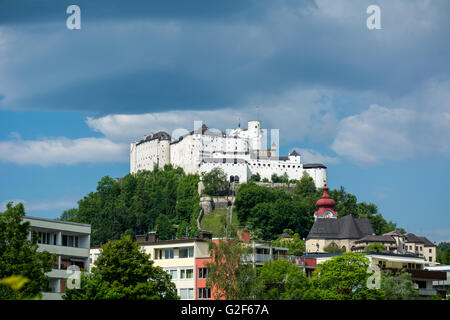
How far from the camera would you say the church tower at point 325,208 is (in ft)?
509

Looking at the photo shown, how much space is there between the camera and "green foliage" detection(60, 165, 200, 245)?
553ft

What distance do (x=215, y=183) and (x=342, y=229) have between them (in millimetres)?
43265

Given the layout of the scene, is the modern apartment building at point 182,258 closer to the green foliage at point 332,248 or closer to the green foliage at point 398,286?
the green foliage at point 398,286


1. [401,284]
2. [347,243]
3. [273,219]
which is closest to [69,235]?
[401,284]

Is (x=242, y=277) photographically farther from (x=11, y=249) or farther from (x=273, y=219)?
(x=273, y=219)

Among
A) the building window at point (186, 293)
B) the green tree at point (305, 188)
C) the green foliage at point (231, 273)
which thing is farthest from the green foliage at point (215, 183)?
the green foliage at point (231, 273)

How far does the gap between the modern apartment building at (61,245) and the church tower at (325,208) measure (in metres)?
102

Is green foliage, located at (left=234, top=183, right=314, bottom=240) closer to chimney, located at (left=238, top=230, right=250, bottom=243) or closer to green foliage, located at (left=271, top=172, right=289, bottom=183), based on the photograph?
green foliage, located at (left=271, top=172, right=289, bottom=183)

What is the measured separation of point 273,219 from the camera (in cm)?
15950

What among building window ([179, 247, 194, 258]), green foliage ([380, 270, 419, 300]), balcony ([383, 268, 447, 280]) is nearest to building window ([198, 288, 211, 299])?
building window ([179, 247, 194, 258])

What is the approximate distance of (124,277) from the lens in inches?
2119

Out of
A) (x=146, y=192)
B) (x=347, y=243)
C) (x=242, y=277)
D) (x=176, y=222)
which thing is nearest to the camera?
(x=242, y=277)

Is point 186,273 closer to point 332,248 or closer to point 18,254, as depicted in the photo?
point 18,254
